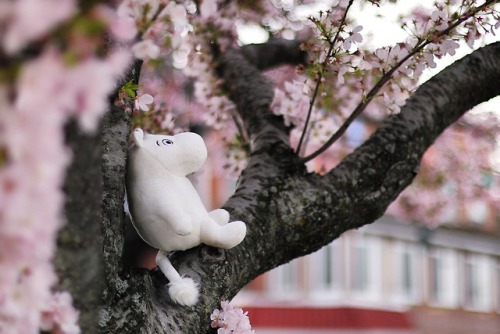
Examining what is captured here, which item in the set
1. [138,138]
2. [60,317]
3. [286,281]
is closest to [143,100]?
[138,138]

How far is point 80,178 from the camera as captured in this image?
120cm

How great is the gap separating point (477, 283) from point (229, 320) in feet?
49.5

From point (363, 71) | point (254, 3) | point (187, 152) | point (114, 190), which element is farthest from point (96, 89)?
point (254, 3)

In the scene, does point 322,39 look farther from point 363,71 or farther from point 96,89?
point 96,89

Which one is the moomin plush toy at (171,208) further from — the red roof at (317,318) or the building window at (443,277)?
the building window at (443,277)

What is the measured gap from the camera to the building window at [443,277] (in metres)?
15.0

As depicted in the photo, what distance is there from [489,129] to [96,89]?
6228 mm

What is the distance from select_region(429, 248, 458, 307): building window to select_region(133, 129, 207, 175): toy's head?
1359cm

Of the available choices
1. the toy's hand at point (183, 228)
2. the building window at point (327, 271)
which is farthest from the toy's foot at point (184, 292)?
the building window at point (327, 271)

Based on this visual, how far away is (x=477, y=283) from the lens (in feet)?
52.7

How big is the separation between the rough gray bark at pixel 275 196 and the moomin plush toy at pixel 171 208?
0.15ft

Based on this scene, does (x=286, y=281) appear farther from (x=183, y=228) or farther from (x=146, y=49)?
(x=146, y=49)

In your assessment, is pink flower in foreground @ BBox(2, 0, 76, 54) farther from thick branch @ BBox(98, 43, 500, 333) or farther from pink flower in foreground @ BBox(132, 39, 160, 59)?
thick branch @ BBox(98, 43, 500, 333)

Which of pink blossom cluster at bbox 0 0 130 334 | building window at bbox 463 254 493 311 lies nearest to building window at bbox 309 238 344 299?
building window at bbox 463 254 493 311
